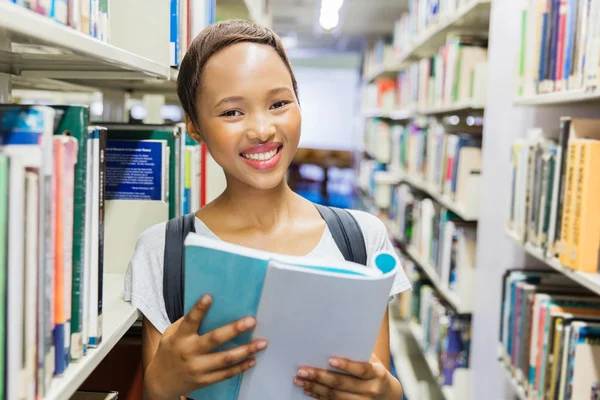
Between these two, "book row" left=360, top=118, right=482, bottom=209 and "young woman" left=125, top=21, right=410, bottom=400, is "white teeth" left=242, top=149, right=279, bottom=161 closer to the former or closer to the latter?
"young woman" left=125, top=21, right=410, bottom=400

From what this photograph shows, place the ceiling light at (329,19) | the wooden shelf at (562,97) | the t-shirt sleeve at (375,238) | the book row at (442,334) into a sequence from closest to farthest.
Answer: the t-shirt sleeve at (375,238)
the wooden shelf at (562,97)
the book row at (442,334)
the ceiling light at (329,19)

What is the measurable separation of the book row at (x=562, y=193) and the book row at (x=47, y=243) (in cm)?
107

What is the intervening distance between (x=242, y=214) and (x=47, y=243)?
1.71 ft

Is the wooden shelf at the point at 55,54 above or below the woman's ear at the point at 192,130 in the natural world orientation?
above

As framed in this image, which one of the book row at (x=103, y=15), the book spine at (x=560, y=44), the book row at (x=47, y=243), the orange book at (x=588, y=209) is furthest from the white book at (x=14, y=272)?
the book spine at (x=560, y=44)

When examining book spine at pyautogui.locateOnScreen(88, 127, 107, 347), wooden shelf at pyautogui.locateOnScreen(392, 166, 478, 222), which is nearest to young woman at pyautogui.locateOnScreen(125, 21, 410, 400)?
book spine at pyautogui.locateOnScreen(88, 127, 107, 347)

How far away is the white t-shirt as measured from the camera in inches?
39.4

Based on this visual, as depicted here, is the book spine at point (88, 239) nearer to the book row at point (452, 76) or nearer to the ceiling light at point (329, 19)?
the book row at point (452, 76)

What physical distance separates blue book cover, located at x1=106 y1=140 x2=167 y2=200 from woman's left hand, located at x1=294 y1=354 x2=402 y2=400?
576 millimetres

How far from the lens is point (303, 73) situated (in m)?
9.88

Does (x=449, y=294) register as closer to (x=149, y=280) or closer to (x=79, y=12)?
(x=149, y=280)

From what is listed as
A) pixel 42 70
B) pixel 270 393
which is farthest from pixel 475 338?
pixel 42 70

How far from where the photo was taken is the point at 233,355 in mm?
810

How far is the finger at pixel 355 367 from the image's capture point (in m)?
0.82
